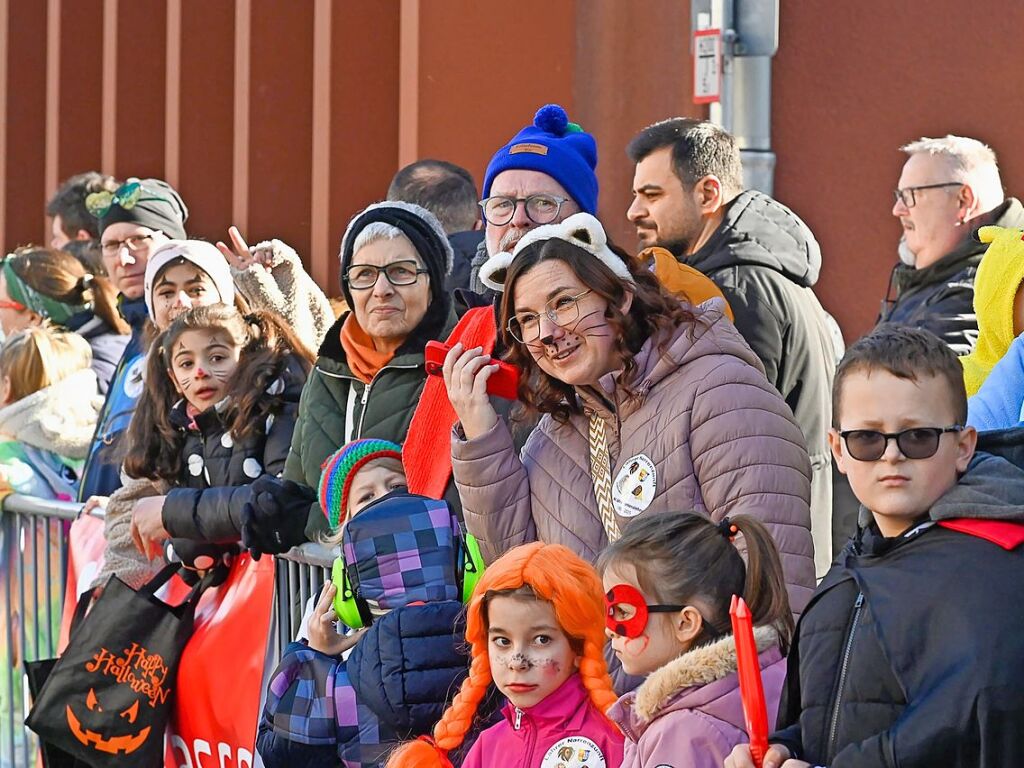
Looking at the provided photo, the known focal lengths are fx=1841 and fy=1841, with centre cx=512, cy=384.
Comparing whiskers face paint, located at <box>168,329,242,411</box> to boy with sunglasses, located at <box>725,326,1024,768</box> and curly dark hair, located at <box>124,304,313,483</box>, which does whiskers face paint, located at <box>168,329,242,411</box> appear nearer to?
curly dark hair, located at <box>124,304,313,483</box>

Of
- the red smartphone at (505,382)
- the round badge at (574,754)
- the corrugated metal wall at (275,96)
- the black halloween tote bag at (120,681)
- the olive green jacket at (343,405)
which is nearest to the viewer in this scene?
the round badge at (574,754)

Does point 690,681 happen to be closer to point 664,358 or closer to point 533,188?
point 664,358

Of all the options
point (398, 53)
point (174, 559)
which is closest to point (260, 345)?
point (174, 559)

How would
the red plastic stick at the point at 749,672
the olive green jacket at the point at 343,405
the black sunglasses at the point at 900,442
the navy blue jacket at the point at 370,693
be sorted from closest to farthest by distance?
the red plastic stick at the point at 749,672
the black sunglasses at the point at 900,442
the navy blue jacket at the point at 370,693
the olive green jacket at the point at 343,405

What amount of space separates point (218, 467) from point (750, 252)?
166 cm

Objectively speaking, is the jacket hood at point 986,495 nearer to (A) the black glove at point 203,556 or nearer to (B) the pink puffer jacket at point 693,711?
(B) the pink puffer jacket at point 693,711

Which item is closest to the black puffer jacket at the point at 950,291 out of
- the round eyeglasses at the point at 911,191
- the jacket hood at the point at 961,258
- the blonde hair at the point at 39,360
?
the jacket hood at the point at 961,258

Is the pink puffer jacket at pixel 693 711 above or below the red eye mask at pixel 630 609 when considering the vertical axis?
below

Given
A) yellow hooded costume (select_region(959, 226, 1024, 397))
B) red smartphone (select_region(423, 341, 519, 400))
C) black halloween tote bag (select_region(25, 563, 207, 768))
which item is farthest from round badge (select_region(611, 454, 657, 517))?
black halloween tote bag (select_region(25, 563, 207, 768))

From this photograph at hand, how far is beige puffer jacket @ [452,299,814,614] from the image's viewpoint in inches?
142

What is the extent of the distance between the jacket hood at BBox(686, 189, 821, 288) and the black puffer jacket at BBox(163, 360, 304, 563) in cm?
127

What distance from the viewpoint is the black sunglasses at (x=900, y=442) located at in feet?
9.67

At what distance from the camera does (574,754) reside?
3523mm

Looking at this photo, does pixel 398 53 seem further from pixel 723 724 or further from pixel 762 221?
pixel 723 724
